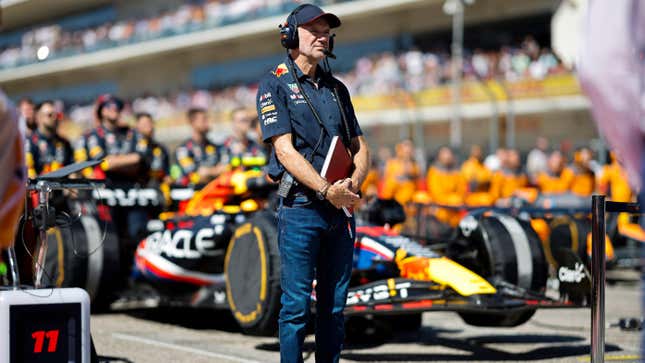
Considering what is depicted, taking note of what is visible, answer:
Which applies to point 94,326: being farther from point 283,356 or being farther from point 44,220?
point 283,356

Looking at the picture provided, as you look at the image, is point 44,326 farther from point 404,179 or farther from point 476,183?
point 404,179

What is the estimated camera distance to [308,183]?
4504 millimetres

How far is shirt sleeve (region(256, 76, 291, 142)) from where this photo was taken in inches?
182

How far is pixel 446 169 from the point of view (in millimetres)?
15844

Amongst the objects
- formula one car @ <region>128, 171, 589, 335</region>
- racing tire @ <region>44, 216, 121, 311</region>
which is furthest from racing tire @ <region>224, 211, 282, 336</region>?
racing tire @ <region>44, 216, 121, 311</region>

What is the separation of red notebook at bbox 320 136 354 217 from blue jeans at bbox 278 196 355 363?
13cm

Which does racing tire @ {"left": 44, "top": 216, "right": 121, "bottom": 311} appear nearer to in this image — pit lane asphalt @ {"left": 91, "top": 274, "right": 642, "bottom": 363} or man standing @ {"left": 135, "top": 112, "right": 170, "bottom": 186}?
pit lane asphalt @ {"left": 91, "top": 274, "right": 642, "bottom": 363}

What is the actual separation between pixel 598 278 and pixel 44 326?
2.53 m

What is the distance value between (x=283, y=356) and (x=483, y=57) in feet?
82.6

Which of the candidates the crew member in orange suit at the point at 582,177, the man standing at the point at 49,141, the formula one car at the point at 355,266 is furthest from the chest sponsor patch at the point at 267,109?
the crew member in orange suit at the point at 582,177

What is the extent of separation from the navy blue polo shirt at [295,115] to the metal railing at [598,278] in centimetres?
127

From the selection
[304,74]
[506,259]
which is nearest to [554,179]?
[506,259]

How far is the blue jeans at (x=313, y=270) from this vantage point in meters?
4.54

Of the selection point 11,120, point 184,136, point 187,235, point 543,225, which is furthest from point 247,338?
point 184,136
